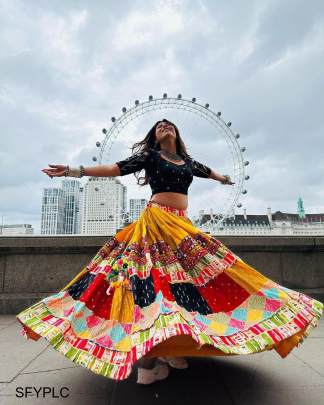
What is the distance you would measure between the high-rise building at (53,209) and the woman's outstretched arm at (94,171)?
7843cm

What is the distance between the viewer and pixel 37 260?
15.7 ft

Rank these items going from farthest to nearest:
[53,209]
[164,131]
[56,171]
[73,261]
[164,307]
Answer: [53,209] → [73,261] → [164,131] → [56,171] → [164,307]

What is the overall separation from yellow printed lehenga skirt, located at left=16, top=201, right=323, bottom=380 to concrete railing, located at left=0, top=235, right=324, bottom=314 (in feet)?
8.91

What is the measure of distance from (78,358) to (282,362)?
1.63 m

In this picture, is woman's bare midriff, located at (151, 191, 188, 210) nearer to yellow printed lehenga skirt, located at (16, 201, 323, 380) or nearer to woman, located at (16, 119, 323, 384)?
woman, located at (16, 119, 323, 384)

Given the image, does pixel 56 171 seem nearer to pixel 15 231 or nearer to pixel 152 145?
pixel 152 145

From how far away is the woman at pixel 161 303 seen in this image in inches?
63.9

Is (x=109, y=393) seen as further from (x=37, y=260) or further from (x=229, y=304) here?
(x=37, y=260)

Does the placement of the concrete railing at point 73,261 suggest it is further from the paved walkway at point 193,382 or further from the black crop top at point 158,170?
the black crop top at point 158,170

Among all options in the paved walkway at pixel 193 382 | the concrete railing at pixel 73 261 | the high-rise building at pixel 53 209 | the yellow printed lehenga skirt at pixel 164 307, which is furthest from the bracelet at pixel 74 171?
the high-rise building at pixel 53 209

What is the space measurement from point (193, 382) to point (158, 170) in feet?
4.99

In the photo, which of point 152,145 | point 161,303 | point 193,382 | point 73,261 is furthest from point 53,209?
point 161,303

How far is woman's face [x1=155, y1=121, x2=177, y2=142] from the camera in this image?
267 centimetres

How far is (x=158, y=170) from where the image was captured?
2.51m
